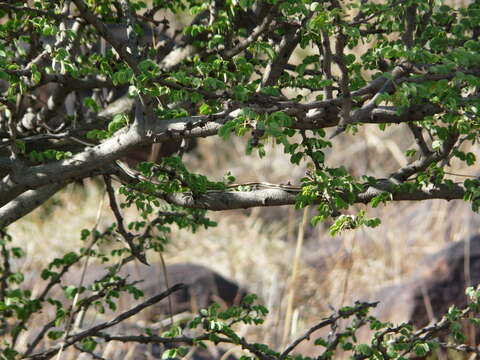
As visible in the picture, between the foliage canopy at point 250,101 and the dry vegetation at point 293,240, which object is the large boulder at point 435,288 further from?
the foliage canopy at point 250,101

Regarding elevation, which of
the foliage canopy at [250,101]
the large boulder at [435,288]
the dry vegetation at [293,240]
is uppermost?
the dry vegetation at [293,240]

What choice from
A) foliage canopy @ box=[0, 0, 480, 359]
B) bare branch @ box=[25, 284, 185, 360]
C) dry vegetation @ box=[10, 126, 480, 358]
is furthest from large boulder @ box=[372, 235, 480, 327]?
bare branch @ box=[25, 284, 185, 360]

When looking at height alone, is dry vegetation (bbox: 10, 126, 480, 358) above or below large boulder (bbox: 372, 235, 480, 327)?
above

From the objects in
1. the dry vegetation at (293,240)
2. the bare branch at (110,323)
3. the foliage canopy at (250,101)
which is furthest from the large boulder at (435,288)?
the bare branch at (110,323)

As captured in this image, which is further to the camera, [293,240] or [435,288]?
[293,240]

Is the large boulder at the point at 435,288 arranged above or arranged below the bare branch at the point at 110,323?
above

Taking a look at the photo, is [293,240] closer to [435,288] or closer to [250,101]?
[435,288]

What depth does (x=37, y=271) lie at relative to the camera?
7000mm

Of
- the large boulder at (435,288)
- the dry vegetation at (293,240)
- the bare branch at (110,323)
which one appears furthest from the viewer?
the dry vegetation at (293,240)

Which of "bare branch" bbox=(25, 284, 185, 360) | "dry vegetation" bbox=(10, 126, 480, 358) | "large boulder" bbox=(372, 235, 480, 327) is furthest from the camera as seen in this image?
"dry vegetation" bbox=(10, 126, 480, 358)

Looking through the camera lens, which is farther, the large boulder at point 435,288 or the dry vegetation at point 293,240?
the dry vegetation at point 293,240

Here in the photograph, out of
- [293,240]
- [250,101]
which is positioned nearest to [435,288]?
[293,240]

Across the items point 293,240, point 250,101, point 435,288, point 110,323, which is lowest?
point 110,323

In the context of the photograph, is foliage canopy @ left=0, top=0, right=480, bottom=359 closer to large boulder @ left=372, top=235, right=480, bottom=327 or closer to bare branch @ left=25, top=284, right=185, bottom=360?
bare branch @ left=25, top=284, right=185, bottom=360
